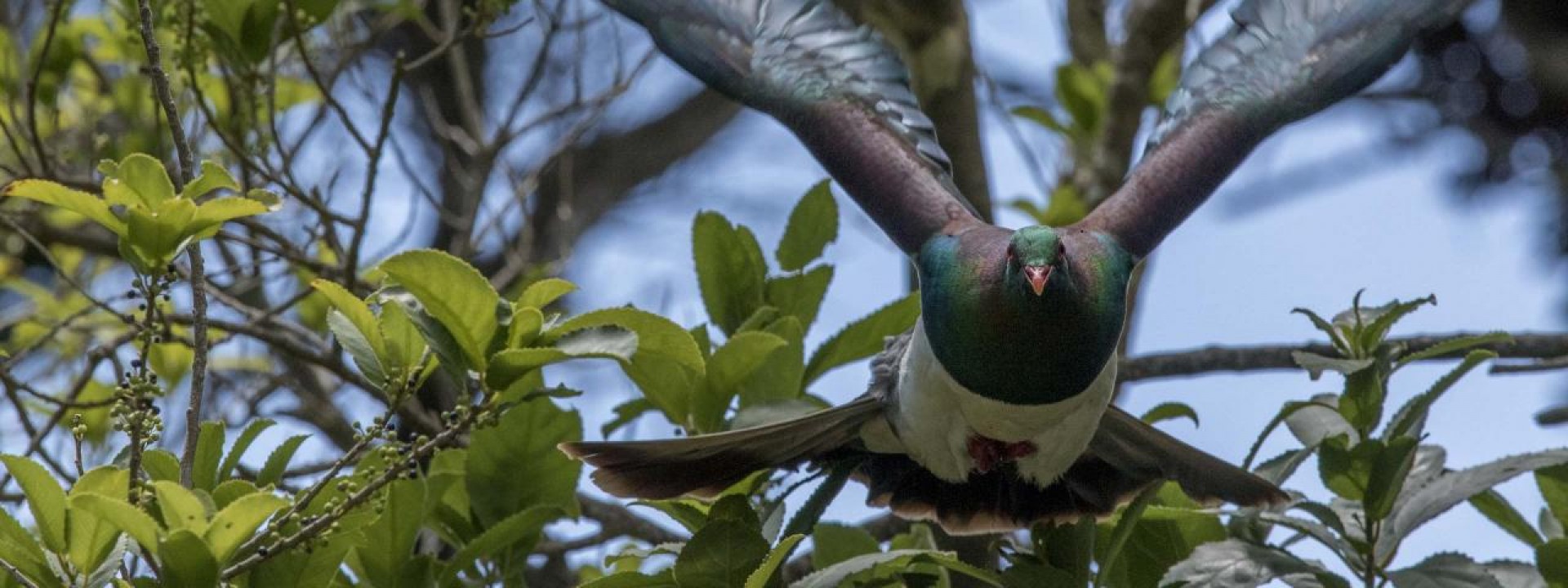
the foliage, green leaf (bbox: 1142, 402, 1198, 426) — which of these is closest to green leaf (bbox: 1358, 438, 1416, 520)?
the foliage

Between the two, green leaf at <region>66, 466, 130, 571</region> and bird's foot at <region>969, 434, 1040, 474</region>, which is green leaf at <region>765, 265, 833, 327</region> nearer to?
bird's foot at <region>969, 434, 1040, 474</region>

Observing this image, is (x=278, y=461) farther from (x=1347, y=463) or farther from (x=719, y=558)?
(x=1347, y=463)

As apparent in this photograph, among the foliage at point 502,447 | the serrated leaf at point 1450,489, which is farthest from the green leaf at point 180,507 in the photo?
the serrated leaf at point 1450,489

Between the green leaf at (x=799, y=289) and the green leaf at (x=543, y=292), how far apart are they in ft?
2.27

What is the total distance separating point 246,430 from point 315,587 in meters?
0.21

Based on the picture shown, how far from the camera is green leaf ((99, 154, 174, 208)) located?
74.9 inches

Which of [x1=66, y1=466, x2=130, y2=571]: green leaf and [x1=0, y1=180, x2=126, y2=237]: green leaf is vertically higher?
[x1=0, y1=180, x2=126, y2=237]: green leaf

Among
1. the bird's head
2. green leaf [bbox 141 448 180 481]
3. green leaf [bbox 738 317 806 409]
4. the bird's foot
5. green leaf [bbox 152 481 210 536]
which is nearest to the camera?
green leaf [bbox 152 481 210 536]

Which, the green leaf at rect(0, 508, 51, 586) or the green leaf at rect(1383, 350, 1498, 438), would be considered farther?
the green leaf at rect(1383, 350, 1498, 438)

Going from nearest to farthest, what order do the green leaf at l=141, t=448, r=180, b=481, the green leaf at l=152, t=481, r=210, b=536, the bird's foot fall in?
the green leaf at l=152, t=481, r=210, b=536 < the green leaf at l=141, t=448, r=180, b=481 < the bird's foot

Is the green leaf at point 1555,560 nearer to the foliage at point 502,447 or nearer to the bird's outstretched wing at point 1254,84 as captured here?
the foliage at point 502,447

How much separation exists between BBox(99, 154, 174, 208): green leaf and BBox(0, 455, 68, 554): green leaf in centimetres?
29

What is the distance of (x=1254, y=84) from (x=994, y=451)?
2.43ft

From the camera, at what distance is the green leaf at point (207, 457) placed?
2061 mm
